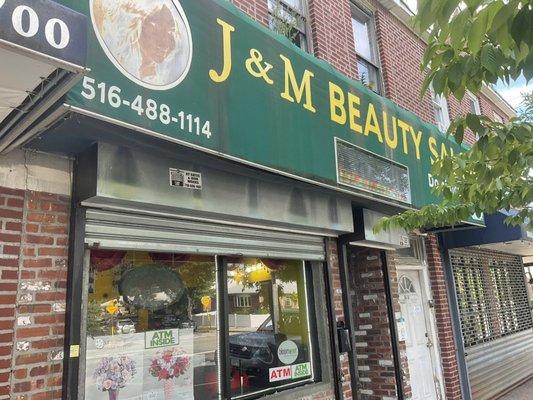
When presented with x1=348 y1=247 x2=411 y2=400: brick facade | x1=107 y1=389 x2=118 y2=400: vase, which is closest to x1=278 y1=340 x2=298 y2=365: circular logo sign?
x1=348 y1=247 x2=411 y2=400: brick facade

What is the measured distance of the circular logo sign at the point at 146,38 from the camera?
304 cm

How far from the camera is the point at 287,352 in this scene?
5.20 meters

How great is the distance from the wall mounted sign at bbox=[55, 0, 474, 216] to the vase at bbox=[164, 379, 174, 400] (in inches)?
77.4

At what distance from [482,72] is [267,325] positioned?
11.7 feet

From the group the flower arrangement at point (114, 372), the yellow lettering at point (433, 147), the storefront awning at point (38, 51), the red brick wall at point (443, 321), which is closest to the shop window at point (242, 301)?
the flower arrangement at point (114, 372)

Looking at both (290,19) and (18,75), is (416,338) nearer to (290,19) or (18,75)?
(290,19)

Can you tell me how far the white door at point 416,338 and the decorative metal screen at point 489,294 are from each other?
1.46 metres

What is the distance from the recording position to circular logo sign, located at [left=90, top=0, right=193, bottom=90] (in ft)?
9.97

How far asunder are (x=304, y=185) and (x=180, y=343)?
1932mm

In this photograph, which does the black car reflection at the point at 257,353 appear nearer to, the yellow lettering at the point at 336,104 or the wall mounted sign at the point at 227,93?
the wall mounted sign at the point at 227,93

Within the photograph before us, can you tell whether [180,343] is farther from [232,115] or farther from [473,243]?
[473,243]

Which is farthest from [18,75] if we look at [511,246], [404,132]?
[511,246]

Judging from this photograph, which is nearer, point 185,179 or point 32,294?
point 32,294

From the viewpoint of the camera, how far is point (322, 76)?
5.02 m
